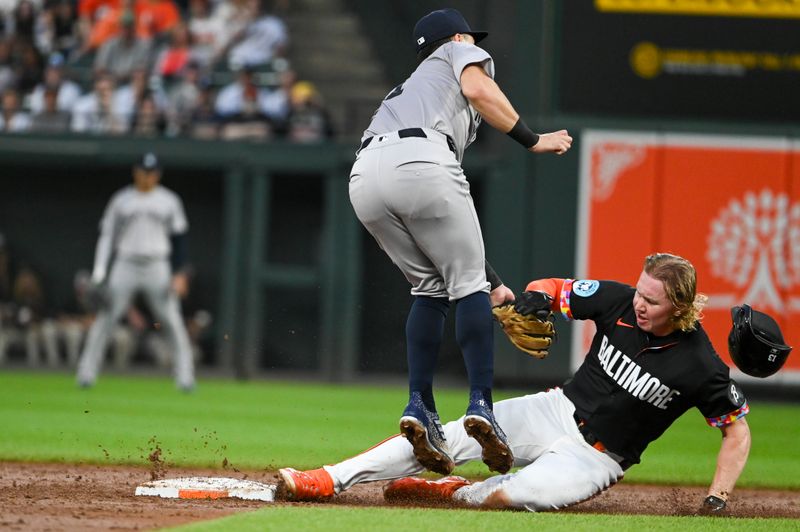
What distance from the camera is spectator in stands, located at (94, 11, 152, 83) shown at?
1417cm

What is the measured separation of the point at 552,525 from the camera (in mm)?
4363

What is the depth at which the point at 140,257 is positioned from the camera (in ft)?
35.8

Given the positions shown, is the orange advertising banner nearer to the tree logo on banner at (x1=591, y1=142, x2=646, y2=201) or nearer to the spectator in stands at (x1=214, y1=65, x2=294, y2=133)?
the tree logo on banner at (x1=591, y1=142, x2=646, y2=201)

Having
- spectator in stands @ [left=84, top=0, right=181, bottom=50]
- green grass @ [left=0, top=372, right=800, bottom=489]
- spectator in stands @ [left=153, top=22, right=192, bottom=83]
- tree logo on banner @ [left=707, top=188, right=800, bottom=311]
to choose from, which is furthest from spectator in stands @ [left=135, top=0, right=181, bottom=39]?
tree logo on banner @ [left=707, top=188, right=800, bottom=311]

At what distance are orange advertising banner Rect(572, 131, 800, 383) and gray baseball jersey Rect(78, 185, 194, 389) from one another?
3.89 meters

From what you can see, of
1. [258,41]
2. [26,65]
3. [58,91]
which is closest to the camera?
[58,91]

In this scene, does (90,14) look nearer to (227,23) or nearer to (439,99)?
(227,23)

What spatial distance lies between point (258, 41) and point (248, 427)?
24.0 feet

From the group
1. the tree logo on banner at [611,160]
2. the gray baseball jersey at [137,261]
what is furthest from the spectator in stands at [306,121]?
the tree logo on banner at [611,160]

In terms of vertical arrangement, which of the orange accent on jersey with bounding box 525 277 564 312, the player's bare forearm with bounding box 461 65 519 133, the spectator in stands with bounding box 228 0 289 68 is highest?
the spectator in stands with bounding box 228 0 289 68

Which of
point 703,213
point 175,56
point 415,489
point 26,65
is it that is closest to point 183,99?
point 175,56

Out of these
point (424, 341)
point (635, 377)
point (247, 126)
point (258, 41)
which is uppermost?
point (258, 41)

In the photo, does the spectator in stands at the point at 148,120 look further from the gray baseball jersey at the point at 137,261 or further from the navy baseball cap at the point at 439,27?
the navy baseball cap at the point at 439,27

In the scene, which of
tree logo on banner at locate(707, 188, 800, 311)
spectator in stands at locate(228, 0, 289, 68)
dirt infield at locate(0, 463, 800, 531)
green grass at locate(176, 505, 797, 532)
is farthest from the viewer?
spectator in stands at locate(228, 0, 289, 68)
